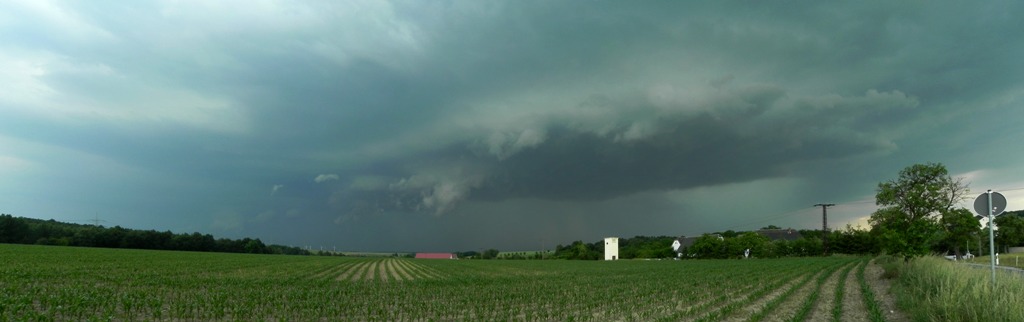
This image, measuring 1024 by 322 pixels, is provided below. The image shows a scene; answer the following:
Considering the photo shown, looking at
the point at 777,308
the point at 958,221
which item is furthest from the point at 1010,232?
the point at 777,308

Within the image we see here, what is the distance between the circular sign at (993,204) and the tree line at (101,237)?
576 feet

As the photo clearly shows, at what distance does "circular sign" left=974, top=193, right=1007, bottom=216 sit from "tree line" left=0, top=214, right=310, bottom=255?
576 feet

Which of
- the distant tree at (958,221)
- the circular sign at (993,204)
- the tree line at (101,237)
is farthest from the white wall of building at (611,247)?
the circular sign at (993,204)

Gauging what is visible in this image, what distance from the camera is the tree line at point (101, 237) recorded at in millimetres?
136500

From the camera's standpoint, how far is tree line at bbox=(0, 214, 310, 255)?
136 metres

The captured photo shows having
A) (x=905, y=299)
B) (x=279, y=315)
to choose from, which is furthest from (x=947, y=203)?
(x=279, y=315)

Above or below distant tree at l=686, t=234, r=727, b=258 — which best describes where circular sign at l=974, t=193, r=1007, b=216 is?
above

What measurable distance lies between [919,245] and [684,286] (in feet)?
67.1

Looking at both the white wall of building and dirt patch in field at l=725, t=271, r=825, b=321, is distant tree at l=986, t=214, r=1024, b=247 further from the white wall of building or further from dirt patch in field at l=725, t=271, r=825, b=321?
dirt patch in field at l=725, t=271, r=825, b=321

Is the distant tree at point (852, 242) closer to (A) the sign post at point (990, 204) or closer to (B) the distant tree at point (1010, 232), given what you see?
(B) the distant tree at point (1010, 232)

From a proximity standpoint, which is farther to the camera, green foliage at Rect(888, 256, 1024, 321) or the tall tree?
the tall tree

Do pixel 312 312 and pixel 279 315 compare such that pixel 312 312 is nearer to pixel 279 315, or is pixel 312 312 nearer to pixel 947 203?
pixel 279 315

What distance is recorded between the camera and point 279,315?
19891mm

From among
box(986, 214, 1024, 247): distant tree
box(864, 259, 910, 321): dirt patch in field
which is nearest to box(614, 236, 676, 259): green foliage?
box(986, 214, 1024, 247): distant tree
